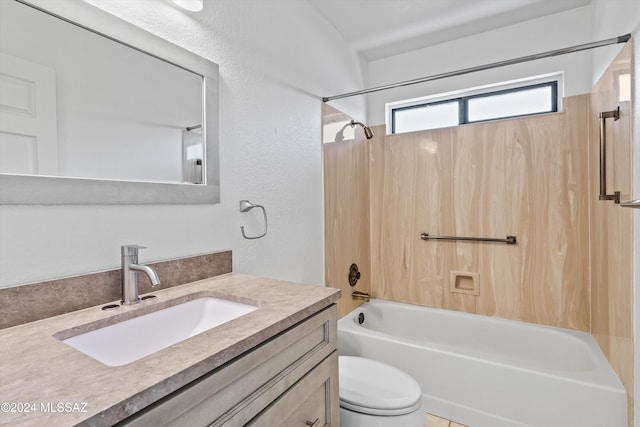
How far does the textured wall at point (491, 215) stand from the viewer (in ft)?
7.11

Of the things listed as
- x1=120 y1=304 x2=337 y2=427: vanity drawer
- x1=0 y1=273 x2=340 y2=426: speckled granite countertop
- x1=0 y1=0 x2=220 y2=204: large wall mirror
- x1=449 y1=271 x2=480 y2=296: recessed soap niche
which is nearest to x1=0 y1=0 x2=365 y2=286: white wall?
x1=0 y1=0 x2=220 y2=204: large wall mirror

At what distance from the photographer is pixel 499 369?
1646 millimetres

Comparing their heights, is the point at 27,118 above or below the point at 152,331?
above

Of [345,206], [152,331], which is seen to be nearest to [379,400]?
[152,331]

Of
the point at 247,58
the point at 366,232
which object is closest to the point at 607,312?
the point at 366,232

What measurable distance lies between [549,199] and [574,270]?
52 centimetres

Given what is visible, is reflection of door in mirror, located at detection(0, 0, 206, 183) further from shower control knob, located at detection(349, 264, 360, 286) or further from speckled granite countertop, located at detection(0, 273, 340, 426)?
shower control knob, located at detection(349, 264, 360, 286)

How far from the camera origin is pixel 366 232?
9.20 feet

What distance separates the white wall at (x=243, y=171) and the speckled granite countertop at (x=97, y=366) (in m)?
0.20

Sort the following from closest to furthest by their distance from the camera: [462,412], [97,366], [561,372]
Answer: [97,366]
[561,372]
[462,412]

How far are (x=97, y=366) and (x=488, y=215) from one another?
2.53m

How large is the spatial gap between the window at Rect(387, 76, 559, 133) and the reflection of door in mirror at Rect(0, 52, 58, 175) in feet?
8.37

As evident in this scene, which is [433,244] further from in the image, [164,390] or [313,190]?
[164,390]

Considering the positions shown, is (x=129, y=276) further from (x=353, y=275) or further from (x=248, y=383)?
(x=353, y=275)
